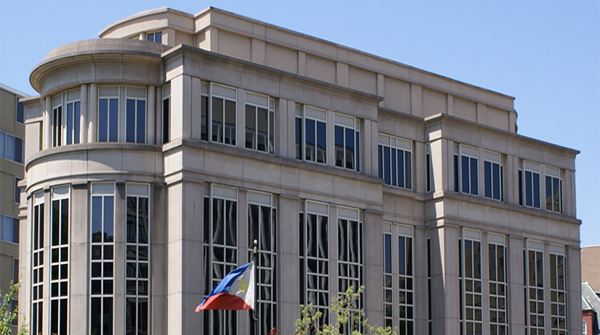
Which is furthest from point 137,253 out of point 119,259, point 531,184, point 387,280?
point 531,184

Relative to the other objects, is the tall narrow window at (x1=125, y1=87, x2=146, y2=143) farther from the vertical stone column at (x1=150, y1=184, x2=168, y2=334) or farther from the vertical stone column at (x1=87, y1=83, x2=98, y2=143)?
the vertical stone column at (x1=150, y1=184, x2=168, y2=334)

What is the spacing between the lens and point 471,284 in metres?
54.4

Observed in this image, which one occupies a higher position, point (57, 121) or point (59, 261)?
point (57, 121)

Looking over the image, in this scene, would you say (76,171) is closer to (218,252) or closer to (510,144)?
(218,252)

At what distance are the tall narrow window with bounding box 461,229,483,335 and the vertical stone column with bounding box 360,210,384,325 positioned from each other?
612 centimetres

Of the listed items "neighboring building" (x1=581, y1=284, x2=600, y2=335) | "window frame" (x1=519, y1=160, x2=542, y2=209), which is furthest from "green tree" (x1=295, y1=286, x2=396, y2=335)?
"neighboring building" (x1=581, y1=284, x2=600, y2=335)

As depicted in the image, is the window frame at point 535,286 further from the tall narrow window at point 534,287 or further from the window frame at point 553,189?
the window frame at point 553,189

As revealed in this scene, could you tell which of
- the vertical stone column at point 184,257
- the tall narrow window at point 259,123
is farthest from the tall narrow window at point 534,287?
the vertical stone column at point 184,257

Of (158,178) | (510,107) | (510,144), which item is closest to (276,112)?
(158,178)

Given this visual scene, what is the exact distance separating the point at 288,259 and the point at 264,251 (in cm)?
133

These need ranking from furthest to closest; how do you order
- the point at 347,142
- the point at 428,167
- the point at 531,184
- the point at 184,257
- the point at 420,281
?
the point at 531,184, the point at 428,167, the point at 420,281, the point at 347,142, the point at 184,257

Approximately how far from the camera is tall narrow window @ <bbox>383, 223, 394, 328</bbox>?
52000 millimetres

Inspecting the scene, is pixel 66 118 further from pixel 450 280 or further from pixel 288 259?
pixel 450 280

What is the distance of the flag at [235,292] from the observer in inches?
1433
